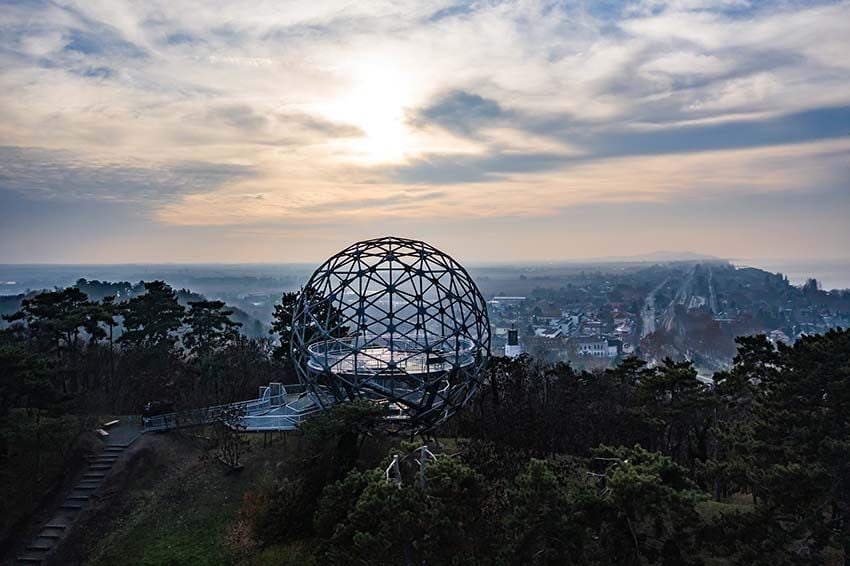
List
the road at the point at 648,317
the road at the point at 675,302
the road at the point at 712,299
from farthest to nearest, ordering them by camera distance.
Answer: the road at the point at 712,299 → the road at the point at 675,302 → the road at the point at 648,317

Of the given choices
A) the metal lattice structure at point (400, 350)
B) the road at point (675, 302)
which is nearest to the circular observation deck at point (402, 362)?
the metal lattice structure at point (400, 350)

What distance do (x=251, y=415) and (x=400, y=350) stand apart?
647cm

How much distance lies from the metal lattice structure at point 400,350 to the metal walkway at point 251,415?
2039mm

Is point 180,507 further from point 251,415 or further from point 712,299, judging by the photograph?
point 712,299

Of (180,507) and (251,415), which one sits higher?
(251,415)

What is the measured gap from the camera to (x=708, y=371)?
7825 cm

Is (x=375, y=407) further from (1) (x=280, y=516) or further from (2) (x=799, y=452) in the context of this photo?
(2) (x=799, y=452)

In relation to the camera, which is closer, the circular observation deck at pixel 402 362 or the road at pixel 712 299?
the circular observation deck at pixel 402 362

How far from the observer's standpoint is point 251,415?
20188mm

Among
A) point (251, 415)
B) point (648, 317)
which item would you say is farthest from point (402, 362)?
point (648, 317)

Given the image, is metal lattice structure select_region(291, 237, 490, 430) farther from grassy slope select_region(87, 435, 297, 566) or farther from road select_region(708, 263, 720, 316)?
road select_region(708, 263, 720, 316)

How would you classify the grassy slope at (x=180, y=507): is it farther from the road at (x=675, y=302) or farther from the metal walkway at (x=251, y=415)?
the road at (x=675, y=302)

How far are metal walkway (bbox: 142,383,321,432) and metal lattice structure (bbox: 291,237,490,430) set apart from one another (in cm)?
204

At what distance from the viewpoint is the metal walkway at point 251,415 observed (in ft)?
60.8
